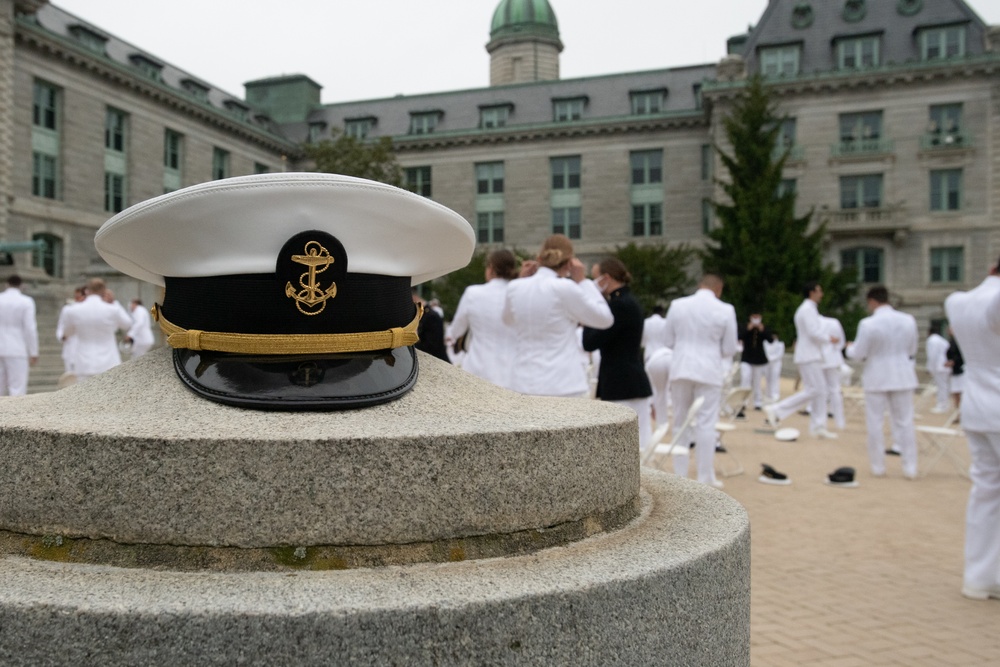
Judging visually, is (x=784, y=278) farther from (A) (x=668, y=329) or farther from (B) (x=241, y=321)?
(B) (x=241, y=321)

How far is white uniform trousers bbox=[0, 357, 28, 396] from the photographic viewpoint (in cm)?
1195

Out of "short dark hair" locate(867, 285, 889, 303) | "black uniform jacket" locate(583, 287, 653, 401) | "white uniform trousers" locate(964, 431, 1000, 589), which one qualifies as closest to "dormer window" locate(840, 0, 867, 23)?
"short dark hair" locate(867, 285, 889, 303)

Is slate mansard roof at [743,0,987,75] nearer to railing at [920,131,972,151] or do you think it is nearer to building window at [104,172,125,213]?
railing at [920,131,972,151]

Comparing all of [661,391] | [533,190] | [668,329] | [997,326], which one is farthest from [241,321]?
[533,190]

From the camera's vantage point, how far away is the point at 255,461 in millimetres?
1669

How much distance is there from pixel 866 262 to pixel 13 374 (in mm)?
41413

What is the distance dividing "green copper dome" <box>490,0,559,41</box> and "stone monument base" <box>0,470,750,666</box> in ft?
227

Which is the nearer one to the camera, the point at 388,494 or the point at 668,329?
the point at 388,494

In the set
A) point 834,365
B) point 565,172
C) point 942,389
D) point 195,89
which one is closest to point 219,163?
point 195,89

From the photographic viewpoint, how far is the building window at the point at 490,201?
169 feet

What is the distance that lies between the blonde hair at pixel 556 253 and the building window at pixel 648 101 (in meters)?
46.1

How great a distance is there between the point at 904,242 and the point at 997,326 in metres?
41.6

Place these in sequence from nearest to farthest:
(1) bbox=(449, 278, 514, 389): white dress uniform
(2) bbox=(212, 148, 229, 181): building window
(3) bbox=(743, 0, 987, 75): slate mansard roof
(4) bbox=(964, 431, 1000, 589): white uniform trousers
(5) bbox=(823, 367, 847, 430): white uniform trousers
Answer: (4) bbox=(964, 431, 1000, 589): white uniform trousers → (1) bbox=(449, 278, 514, 389): white dress uniform → (5) bbox=(823, 367, 847, 430): white uniform trousers → (3) bbox=(743, 0, 987, 75): slate mansard roof → (2) bbox=(212, 148, 229, 181): building window

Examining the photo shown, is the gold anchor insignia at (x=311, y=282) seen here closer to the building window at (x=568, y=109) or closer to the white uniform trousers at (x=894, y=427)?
the white uniform trousers at (x=894, y=427)
